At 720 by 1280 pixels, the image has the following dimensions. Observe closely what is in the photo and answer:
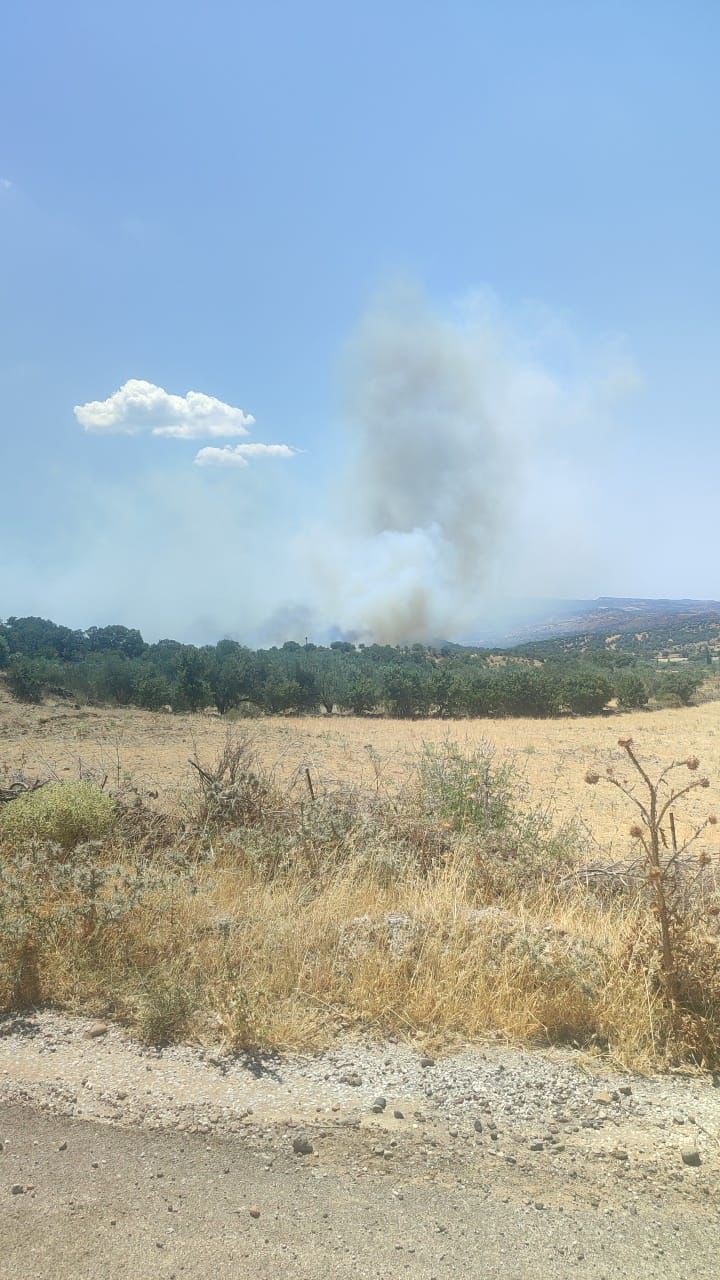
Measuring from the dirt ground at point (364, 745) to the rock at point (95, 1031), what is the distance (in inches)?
152

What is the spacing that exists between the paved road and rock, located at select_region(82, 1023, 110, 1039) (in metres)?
0.64

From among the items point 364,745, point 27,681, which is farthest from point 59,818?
point 27,681

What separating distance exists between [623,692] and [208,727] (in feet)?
97.4

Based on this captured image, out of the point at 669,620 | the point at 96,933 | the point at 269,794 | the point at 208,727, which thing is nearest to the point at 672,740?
the point at 208,727

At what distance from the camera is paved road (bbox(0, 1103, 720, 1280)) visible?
1.97 metres

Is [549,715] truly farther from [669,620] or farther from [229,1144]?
[669,620]

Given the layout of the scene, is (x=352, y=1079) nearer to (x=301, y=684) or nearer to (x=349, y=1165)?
(x=349, y=1165)

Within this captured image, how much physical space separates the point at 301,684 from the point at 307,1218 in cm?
4773

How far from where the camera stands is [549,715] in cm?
4909

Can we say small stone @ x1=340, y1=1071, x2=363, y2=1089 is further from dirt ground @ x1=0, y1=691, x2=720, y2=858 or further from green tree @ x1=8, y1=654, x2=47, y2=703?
green tree @ x1=8, y1=654, x2=47, y2=703

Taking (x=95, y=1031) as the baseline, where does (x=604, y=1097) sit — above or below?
below

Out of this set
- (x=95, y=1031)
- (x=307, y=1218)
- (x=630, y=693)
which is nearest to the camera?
(x=307, y=1218)

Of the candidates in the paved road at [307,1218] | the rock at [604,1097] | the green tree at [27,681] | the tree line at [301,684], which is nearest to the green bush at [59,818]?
the paved road at [307,1218]

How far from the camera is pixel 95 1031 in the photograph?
124 inches
